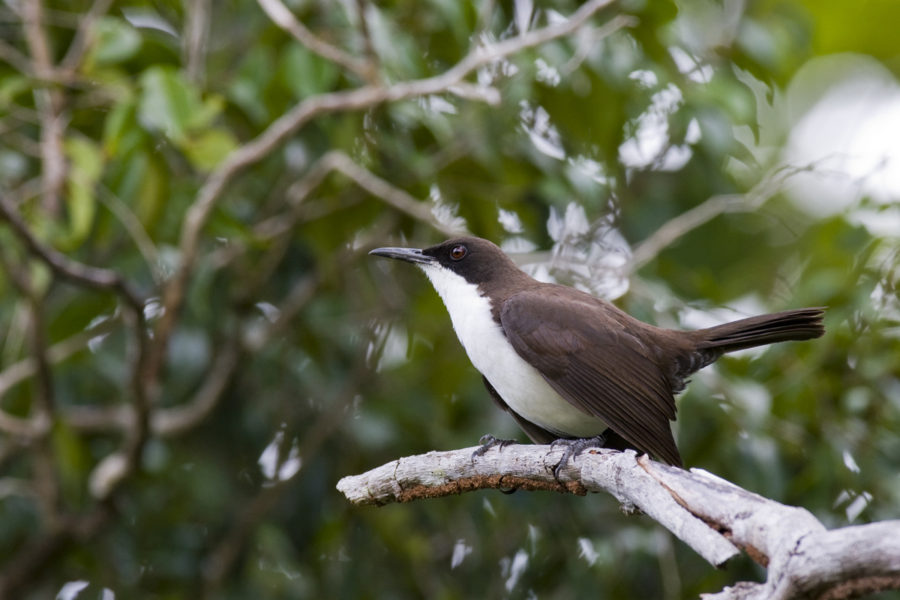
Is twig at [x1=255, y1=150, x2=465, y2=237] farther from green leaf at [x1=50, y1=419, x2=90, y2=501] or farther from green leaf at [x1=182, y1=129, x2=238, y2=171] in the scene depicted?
green leaf at [x1=50, y1=419, x2=90, y2=501]

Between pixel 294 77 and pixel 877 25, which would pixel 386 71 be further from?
Result: pixel 877 25

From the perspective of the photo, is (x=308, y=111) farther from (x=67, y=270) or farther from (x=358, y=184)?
(x=67, y=270)

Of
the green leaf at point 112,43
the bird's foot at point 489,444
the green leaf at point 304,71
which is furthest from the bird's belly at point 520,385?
the green leaf at point 112,43

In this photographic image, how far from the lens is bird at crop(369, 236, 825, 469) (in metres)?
4.64

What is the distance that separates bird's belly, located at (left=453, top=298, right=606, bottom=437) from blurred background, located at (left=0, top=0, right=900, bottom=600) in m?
0.71

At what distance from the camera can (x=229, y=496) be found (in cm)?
665

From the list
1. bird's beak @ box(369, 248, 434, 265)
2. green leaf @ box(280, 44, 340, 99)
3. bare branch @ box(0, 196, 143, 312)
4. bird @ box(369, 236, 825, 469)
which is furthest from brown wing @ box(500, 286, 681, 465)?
bare branch @ box(0, 196, 143, 312)

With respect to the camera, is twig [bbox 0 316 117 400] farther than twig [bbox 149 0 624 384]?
Yes

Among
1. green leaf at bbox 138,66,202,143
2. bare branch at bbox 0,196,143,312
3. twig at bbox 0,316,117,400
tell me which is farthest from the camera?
twig at bbox 0,316,117,400

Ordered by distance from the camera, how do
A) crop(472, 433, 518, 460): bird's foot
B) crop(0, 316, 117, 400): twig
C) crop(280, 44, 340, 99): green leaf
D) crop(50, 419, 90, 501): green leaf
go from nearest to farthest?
crop(472, 433, 518, 460): bird's foot
crop(280, 44, 340, 99): green leaf
crop(50, 419, 90, 501): green leaf
crop(0, 316, 117, 400): twig

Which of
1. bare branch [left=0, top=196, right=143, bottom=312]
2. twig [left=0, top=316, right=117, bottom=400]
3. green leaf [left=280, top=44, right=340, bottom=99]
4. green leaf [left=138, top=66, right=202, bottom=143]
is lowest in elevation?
twig [left=0, top=316, right=117, bottom=400]

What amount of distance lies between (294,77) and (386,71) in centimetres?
71

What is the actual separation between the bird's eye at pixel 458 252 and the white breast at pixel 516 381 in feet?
1.60

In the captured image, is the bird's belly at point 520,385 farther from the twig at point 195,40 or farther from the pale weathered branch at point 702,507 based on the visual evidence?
the twig at point 195,40
